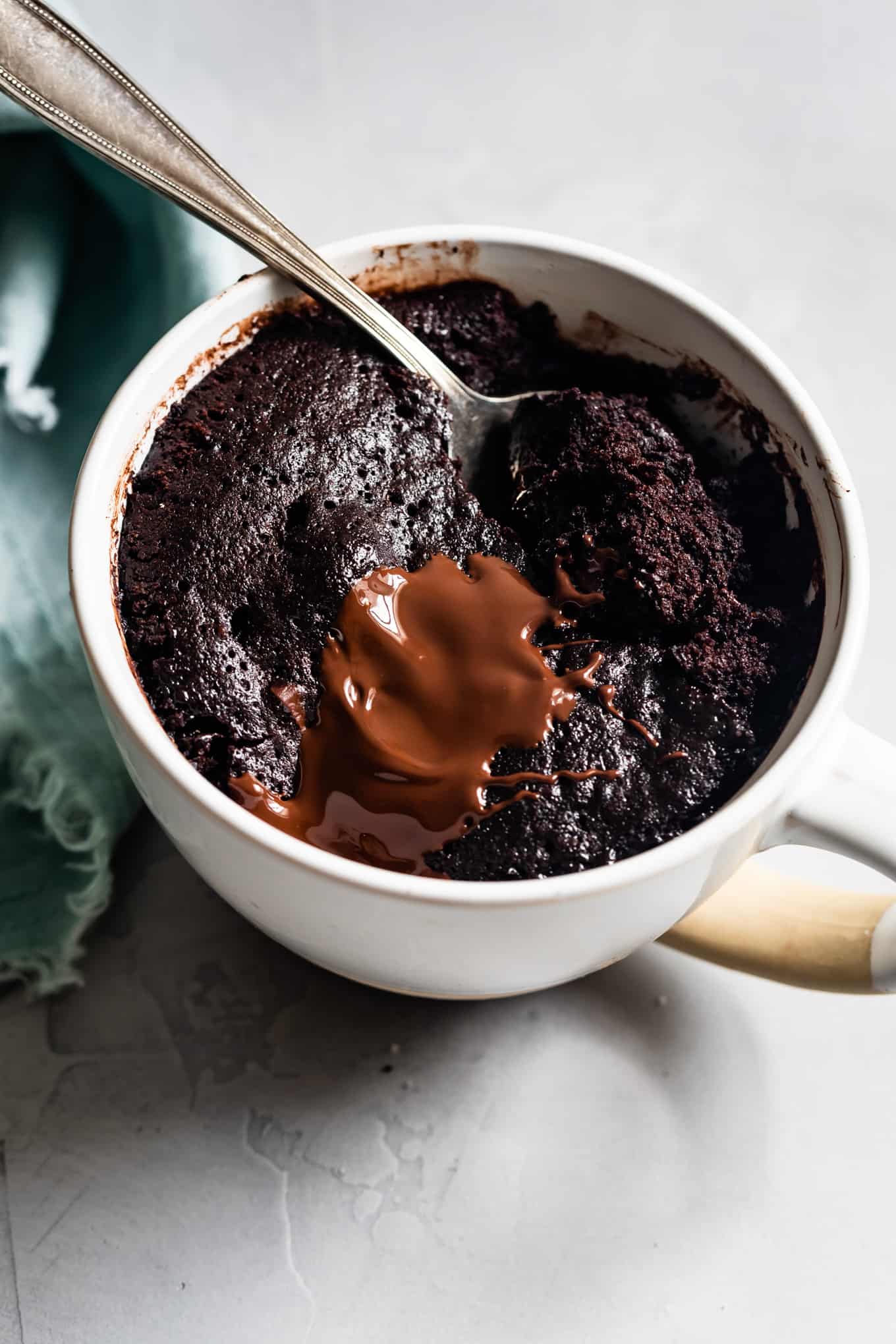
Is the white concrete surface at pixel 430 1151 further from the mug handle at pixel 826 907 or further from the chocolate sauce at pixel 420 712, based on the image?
the chocolate sauce at pixel 420 712

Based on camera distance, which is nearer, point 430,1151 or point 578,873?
point 578,873

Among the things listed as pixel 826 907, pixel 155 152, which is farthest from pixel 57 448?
pixel 826 907

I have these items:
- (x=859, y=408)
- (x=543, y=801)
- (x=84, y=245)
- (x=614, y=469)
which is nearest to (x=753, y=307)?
(x=859, y=408)

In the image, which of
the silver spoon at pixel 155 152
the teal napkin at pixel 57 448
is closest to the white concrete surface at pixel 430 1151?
the teal napkin at pixel 57 448

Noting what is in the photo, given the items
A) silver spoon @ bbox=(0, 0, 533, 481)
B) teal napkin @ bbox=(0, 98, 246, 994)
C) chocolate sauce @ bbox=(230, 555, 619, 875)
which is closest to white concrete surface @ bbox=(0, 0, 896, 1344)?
teal napkin @ bbox=(0, 98, 246, 994)

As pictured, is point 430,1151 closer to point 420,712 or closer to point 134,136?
point 420,712

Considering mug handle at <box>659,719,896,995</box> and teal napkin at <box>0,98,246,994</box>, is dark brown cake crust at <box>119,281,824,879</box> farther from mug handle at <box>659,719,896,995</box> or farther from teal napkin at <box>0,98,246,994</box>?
teal napkin at <box>0,98,246,994</box>
